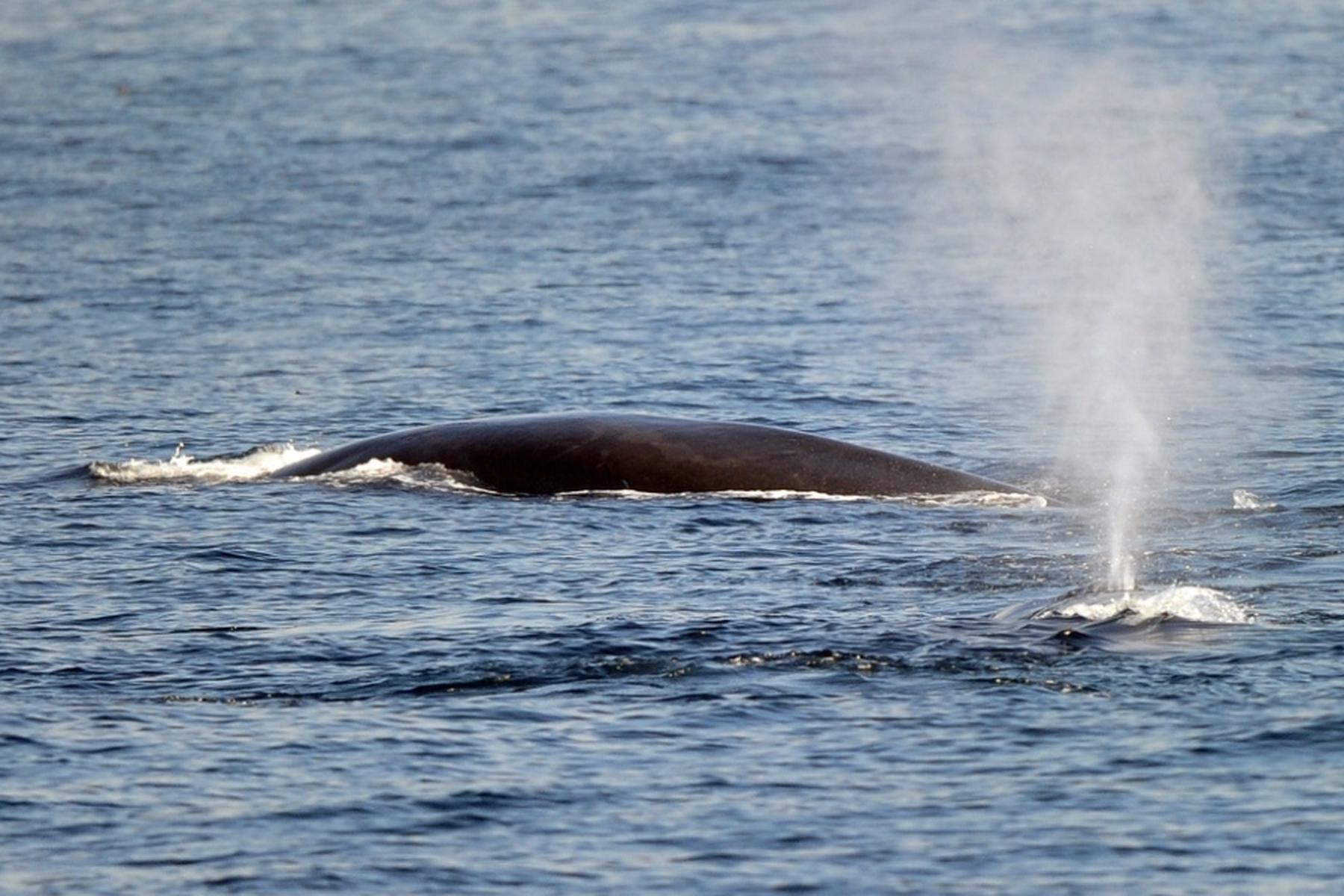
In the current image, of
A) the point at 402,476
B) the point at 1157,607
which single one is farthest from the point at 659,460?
the point at 1157,607

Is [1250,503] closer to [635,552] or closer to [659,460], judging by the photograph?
[659,460]

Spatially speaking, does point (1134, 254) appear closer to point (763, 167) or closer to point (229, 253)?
point (763, 167)

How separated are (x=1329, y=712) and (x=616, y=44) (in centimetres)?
4650

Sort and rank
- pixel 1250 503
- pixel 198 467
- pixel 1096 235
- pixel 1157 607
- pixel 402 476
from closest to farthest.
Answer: pixel 1157 607
pixel 1250 503
pixel 402 476
pixel 198 467
pixel 1096 235

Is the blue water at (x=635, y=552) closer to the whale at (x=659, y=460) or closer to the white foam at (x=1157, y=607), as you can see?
the white foam at (x=1157, y=607)

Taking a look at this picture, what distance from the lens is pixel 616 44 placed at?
192ft

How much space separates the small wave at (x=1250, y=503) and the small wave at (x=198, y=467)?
807cm

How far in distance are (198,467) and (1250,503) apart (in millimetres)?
9115

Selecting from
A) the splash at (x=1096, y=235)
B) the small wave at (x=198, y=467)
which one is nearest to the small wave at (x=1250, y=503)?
the splash at (x=1096, y=235)

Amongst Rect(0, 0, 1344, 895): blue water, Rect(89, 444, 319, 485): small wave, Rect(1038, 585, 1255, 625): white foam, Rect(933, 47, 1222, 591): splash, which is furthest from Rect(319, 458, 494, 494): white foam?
Rect(1038, 585, 1255, 625): white foam

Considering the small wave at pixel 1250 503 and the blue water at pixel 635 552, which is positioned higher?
the blue water at pixel 635 552

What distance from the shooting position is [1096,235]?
38125mm

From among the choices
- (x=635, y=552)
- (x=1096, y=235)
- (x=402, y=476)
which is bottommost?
(x=1096, y=235)

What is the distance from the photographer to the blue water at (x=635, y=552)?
40.2 feet
